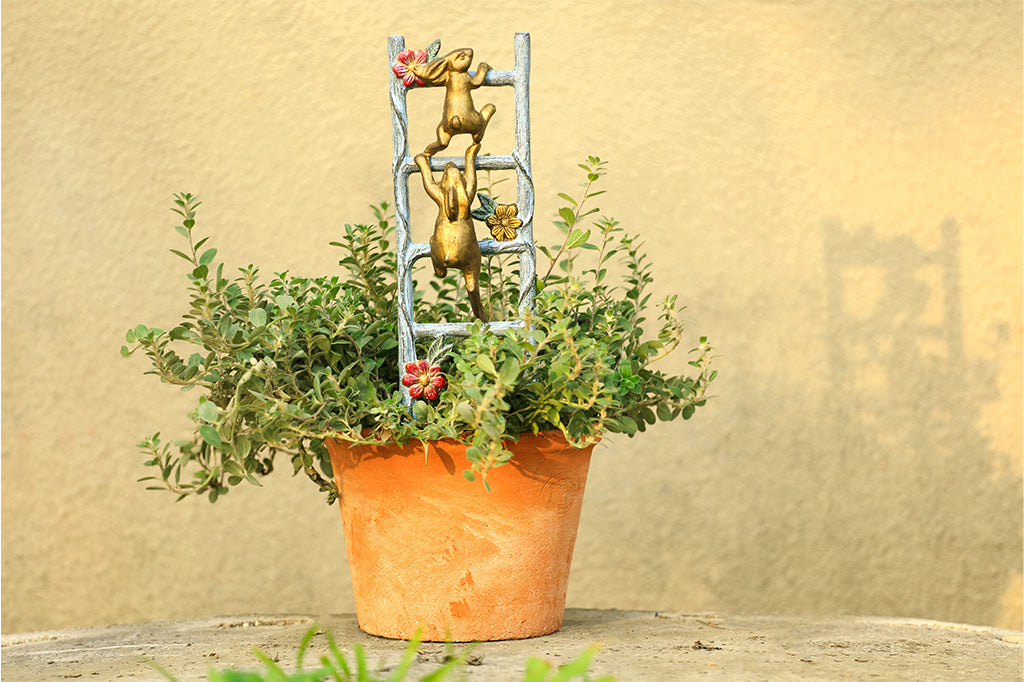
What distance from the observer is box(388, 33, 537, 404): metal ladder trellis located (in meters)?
1.15

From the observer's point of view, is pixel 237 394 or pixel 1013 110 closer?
pixel 237 394

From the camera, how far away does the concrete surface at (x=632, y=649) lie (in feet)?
3.23

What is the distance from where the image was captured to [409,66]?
117cm

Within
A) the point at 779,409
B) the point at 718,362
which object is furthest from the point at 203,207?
the point at 779,409

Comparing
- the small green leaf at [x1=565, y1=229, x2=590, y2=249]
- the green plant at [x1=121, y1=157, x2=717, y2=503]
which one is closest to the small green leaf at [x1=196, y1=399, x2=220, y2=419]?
the green plant at [x1=121, y1=157, x2=717, y2=503]

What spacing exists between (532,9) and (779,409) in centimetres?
120

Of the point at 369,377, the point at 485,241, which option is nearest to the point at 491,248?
the point at 485,241

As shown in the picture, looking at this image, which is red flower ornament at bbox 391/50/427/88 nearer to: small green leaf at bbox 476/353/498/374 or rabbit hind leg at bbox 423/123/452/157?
rabbit hind leg at bbox 423/123/452/157

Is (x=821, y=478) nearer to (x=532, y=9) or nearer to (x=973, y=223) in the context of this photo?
(x=973, y=223)

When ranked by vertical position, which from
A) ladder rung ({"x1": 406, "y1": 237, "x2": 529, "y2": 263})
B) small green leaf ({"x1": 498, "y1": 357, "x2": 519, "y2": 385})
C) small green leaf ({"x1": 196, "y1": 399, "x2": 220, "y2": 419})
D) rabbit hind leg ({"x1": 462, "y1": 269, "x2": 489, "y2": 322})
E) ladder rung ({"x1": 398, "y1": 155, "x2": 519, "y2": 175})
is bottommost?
small green leaf ({"x1": 196, "y1": 399, "x2": 220, "y2": 419})

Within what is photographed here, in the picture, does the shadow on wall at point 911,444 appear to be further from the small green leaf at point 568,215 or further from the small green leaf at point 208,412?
the small green leaf at point 208,412

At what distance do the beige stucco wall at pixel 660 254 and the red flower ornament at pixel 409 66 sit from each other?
119cm

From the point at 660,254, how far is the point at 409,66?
4.25 ft

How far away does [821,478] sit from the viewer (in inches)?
91.8
